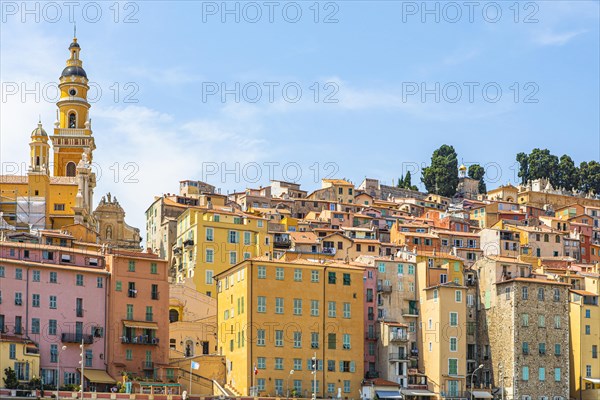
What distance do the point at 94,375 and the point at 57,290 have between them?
6972 millimetres

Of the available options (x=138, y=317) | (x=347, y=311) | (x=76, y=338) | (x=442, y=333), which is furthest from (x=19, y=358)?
(x=442, y=333)

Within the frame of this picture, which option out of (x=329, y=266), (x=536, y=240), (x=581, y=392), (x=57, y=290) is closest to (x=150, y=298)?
(x=57, y=290)

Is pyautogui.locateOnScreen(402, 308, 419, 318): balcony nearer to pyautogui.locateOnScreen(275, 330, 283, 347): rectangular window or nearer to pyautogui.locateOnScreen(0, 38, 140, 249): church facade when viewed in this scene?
pyautogui.locateOnScreen(275, 330, 283, 347): rectangular window

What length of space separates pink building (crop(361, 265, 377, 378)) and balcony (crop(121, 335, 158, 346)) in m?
18.6

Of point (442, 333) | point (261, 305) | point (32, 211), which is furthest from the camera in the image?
point (32, 211)

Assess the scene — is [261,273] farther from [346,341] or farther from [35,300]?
[35,300]

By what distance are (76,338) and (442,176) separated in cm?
11294

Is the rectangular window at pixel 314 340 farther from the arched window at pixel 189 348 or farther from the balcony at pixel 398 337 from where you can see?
the arched window at pixel 189 348

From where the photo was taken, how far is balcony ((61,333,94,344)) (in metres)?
90.1

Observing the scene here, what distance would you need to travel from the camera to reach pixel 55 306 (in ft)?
298

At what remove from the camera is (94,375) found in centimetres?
8944

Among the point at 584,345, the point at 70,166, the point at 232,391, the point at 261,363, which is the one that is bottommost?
the point at 232,391

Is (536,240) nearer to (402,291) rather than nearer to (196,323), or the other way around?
(402,291)

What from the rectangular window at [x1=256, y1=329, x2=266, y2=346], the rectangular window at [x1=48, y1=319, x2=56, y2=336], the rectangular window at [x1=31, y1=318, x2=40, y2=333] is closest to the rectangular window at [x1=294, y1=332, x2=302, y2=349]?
the rectangular window at [x1=256, y1=329, x2=266, y2=346]
